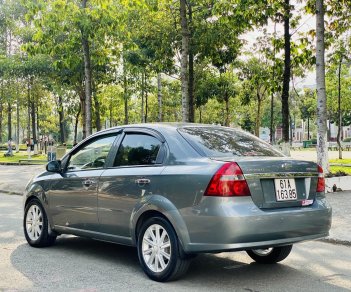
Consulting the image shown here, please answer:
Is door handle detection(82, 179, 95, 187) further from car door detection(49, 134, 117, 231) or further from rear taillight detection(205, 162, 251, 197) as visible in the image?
rear taillight detection(205, 162, 251, 197)

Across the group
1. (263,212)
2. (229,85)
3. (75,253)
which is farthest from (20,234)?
(229,85)

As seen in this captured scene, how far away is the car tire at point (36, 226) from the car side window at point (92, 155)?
0.84 metres

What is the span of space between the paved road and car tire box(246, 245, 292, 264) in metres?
0.11

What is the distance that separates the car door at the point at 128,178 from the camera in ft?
18.7

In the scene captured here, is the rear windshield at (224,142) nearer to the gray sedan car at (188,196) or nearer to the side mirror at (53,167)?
the gray sedan car at (188,196)

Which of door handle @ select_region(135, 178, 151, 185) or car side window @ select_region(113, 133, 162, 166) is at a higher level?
car side window @ select_region(113, 133, 162, 166)

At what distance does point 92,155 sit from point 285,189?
2.55 meters

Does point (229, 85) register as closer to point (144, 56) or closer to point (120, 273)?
point (144, 56)

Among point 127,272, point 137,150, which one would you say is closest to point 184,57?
point 137,150

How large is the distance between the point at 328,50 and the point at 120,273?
15564 mm

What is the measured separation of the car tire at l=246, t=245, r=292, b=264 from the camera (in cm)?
631

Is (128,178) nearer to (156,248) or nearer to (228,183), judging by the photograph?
(156,248)

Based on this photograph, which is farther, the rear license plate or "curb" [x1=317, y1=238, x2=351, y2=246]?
"curb" [x1=317, y1=238, x2=351, y2=246]

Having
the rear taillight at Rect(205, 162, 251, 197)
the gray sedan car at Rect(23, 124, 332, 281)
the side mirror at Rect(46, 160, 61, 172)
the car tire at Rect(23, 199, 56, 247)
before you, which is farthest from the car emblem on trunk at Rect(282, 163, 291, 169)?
the car tire at Rect(23, 199, 56, 247)
